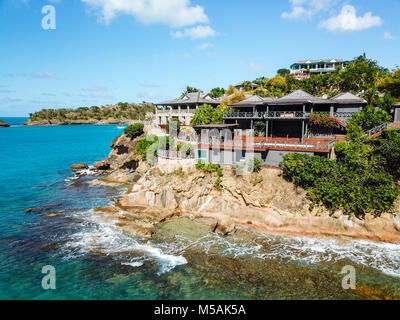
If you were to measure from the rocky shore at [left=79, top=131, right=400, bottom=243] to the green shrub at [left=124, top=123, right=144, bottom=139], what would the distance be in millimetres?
18603

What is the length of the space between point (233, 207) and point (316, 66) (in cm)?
8056

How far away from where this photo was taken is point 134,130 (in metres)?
55.7

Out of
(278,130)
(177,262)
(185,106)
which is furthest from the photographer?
(185,106)

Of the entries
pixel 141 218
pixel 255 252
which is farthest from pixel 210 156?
pixel 255 252

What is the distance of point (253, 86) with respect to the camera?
8369cm

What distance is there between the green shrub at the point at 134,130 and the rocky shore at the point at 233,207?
61.0 ft

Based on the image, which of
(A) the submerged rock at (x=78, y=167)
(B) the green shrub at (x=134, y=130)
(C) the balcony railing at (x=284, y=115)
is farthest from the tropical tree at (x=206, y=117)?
(A) the submerged rock at (x=78, y=167)

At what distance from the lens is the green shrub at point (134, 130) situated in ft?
183

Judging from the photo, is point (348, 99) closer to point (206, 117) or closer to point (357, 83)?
point (206, 117)


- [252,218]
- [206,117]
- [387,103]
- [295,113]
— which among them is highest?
[387,103]

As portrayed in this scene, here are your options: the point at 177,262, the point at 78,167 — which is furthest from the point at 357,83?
the point at 78,167

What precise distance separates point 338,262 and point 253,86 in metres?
68.7

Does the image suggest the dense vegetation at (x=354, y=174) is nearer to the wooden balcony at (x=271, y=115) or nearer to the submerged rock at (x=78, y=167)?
the wooden balcony at (x=271, y=115)

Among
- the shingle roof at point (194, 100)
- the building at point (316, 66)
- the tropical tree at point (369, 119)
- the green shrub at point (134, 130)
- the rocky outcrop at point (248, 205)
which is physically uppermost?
the building at point (316, 66)
